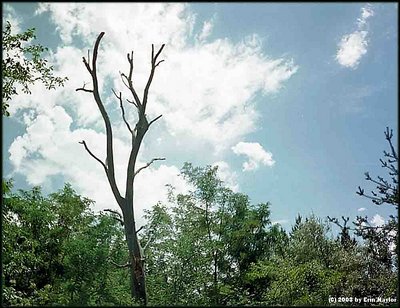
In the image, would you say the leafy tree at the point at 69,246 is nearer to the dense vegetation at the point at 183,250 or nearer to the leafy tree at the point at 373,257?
the dense vegetation at the point at 183,250

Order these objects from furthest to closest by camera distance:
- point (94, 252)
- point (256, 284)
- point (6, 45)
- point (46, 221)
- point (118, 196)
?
point (256, 284), point (46, 221), point (94, 252), point (118, 196), point (6, 45)

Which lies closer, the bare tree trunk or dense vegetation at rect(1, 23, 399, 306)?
the bare tree trunk

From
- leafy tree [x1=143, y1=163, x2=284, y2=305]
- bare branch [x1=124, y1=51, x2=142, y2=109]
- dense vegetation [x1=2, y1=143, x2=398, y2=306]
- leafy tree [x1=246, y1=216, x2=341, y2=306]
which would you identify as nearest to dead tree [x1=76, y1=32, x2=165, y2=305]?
bare branch [x1=124, y1=51, x2=142, y2=109]

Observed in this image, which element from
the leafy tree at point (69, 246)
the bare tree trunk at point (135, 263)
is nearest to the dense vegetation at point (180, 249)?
the leafy tree at point (69, 246)

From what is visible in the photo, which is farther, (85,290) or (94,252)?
(94,252)

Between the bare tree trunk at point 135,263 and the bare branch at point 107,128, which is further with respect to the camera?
the bare branch at point 107,128

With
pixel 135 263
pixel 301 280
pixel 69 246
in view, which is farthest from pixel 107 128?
pixel 69 246

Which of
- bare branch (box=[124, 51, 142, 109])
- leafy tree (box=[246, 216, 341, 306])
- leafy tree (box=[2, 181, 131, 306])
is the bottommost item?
leafy tree (box=[246, 216, 341, 306])

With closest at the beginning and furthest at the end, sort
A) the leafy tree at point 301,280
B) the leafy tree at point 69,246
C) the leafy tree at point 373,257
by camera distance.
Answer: the leafy tree at point 373,257
the leafy tree at point 301,280
the leafy tree at point 69,246

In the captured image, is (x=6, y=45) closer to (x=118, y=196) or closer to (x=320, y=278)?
(x=118, y=196)

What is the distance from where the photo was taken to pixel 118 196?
885 cm

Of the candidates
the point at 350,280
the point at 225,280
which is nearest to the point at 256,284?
the point at 225,280

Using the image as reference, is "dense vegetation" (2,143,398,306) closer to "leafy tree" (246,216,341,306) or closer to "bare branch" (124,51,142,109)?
"leafy tree" (246,216,341,306)

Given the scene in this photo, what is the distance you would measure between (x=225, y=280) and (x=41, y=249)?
7.11 metres
